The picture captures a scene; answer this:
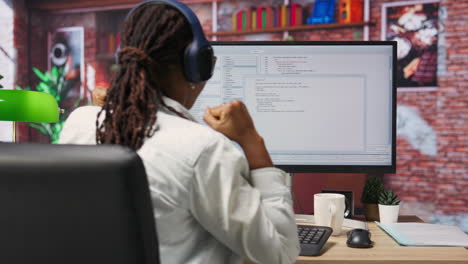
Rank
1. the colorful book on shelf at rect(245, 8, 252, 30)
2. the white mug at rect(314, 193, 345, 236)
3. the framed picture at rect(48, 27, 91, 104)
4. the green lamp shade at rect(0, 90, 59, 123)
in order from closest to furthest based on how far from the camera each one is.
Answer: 1. the white mug at rect(314, 193, 345, 236)
2. the green lamp shade at rect(0, 90, 59, 123)
3. the colorful book on shelf at rect(245, 8, 252, 30)
4. the framed picture at rect(48, 27, 91, 104)

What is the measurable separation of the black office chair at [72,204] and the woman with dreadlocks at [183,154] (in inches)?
5.5

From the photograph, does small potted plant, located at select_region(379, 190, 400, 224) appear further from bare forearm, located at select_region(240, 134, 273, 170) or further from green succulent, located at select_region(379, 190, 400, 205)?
bare forearm, located at select_region(240, 134, 273, 170)

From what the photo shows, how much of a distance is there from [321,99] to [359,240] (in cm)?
43

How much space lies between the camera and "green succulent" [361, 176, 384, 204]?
133 centimetres

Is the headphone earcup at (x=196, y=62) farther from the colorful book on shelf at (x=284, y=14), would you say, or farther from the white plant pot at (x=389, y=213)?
the colorful book on shelf at (x=284, y=14)

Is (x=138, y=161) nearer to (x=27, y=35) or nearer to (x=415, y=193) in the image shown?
(x=415, y=193)

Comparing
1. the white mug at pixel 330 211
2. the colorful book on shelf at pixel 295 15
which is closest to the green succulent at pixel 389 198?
the white mug at pixel 330 211

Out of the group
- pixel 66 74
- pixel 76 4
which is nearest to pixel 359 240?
pixel 66 74

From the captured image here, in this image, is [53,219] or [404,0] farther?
[404,0]

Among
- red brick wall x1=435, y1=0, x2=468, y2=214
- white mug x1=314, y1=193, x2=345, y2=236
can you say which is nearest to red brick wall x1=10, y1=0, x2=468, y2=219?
red brick wall x1=435, y1=0, x2=468, y2=214

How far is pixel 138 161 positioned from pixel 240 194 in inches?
8.7

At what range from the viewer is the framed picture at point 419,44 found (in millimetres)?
4211

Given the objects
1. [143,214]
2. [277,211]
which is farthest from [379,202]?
[143,214]

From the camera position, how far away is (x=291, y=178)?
4.41ft
